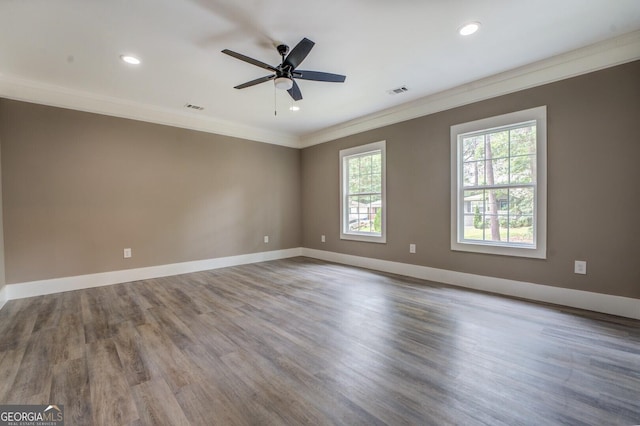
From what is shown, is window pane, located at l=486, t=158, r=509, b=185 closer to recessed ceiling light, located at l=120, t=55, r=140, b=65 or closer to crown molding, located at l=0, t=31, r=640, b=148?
crown molding, located at l=0, t=31, r=640, b=148

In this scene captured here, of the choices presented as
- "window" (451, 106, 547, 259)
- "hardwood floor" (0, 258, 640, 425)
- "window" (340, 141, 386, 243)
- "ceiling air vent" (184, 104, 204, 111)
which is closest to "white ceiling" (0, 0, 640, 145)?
"ceiling air vent" (184, 104, 204, 111)

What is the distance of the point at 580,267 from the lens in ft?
9.91

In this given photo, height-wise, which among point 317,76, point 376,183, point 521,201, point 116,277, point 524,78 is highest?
point 524,78

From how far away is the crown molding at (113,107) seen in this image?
3.44 meters

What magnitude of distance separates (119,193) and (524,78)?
572cm

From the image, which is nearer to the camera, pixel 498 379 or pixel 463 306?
pixel 498 379

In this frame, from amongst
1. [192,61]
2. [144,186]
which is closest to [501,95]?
[192,61]

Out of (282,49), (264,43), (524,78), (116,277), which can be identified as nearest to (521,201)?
(524,78)

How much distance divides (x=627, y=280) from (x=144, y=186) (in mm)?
6211

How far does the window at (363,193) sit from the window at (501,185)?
1.28m

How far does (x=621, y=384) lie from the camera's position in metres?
1.72

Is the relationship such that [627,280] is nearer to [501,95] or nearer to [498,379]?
[498,379]

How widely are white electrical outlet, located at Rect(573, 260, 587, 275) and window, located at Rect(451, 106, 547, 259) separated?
29 centimetres

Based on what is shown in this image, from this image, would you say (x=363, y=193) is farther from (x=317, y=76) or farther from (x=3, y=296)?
(x=3, y=296)
